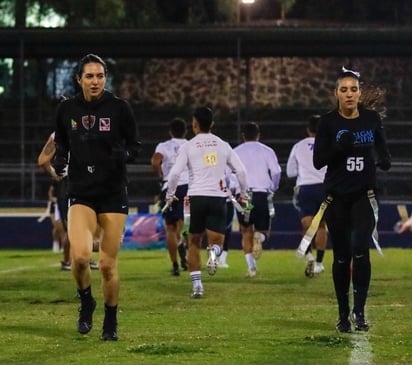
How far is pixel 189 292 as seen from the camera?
50.1 feet

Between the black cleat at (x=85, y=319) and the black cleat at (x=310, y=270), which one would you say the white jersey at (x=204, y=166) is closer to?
the black cleat at (x=310, y=270)

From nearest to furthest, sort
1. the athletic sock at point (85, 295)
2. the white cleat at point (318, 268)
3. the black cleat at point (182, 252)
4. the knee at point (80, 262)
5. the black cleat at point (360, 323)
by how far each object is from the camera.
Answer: the knee at point (80, 262) → the athletic sock at point (85, 295) → the black cleat at point (360, 323) → the white cleat at point (318, 268) → the black cleat at point (182, 252)

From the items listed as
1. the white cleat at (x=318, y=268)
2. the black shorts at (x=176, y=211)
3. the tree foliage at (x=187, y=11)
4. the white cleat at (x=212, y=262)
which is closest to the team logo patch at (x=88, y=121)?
the white cleat at (x=212, y=262)

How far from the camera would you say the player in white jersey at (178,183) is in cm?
1808

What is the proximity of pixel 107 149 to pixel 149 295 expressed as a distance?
5.03 meters

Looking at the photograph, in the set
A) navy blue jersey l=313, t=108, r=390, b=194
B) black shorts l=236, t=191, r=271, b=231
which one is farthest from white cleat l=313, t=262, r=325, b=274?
navy blue jersey l=313, t=108, r=390, b=194

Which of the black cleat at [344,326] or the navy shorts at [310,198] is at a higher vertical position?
the navy shorts at [310,198]

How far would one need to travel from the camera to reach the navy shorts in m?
18.1

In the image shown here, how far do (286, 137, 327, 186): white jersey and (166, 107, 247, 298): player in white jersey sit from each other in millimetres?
3494

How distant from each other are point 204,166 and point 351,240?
13.8 ft

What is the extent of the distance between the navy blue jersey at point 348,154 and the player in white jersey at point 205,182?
4084mm

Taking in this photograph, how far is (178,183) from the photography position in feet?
58.6

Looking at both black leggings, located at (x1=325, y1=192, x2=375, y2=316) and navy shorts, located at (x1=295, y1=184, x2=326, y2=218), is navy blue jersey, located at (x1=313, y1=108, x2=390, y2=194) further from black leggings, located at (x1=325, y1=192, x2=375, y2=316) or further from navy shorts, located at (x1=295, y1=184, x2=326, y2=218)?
navy shorts, located at (x1=295, y1=184, x2=326, y2=218)

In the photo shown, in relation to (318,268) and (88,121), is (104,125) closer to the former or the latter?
(88,121)
